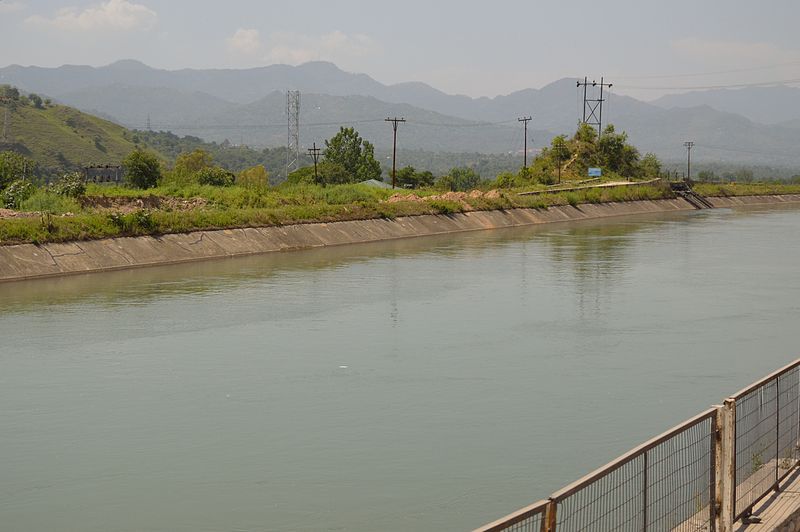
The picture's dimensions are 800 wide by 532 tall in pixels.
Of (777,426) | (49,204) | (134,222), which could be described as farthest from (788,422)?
(49,204)

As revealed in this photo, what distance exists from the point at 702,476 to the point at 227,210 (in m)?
43.6

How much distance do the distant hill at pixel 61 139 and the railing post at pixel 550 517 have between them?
125m

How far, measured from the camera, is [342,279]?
37.2 meters

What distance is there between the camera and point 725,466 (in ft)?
32.3

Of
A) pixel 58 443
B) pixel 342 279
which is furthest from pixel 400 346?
pixel 342 279

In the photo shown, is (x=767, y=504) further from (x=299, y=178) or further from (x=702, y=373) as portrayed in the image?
(x=299, y=178)

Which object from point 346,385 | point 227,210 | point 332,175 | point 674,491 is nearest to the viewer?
point 674,491

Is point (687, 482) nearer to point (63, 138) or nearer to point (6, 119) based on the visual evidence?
point (6, 119)

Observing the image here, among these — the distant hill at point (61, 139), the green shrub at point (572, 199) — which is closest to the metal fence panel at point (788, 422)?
the green shrub at point (572, 199)

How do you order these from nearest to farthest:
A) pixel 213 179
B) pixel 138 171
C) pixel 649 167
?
pixel 138 171
pixel 213 179
pixel 649 167

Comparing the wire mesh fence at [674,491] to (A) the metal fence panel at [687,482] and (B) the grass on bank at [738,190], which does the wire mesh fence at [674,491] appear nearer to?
(A) the metal fence panel at [687,482]

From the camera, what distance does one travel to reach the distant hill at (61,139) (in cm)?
13050

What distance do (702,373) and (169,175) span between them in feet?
205

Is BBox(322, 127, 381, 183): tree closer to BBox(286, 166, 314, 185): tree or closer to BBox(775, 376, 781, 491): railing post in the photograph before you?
BBox(286, 166, 314, 185): tree
